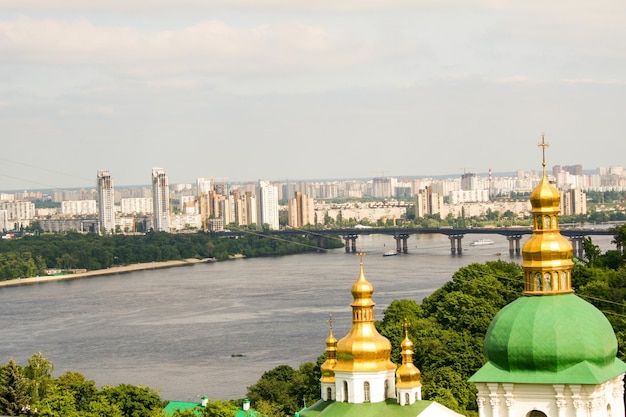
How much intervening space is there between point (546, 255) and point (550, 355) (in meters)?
0.48

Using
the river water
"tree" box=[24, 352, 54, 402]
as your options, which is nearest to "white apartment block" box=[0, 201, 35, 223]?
the river water

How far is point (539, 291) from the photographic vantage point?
7348 mm

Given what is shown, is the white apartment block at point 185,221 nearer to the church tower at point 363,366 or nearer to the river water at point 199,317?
the river water at point 199,317

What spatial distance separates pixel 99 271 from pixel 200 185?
207ft

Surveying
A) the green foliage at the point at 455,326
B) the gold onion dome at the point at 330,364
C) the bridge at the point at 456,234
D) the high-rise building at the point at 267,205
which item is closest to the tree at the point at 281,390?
the green foliage at the point at 455,326

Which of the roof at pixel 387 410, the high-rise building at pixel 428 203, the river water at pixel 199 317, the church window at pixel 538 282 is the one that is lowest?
the river water at pixel 199 317

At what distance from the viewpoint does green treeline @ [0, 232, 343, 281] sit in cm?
4625

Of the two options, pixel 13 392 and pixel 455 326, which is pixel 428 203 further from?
pixel 13 392

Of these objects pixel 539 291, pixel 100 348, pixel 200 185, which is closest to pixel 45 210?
pixel 200 185

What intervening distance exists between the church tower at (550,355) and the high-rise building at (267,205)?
6542 cm

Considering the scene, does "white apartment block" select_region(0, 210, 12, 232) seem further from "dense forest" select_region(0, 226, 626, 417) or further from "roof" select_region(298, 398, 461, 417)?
"roof" select_region(298, 398, 461, 417)

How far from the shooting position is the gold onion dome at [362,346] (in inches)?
361

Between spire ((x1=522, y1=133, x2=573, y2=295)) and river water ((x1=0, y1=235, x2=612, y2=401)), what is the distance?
9911mm

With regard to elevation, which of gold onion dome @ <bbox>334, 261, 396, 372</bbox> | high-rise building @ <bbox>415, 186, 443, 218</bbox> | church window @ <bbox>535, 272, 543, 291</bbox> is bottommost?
gold onion dome @ <bbox>334, 261, 396, 372</bbox>
